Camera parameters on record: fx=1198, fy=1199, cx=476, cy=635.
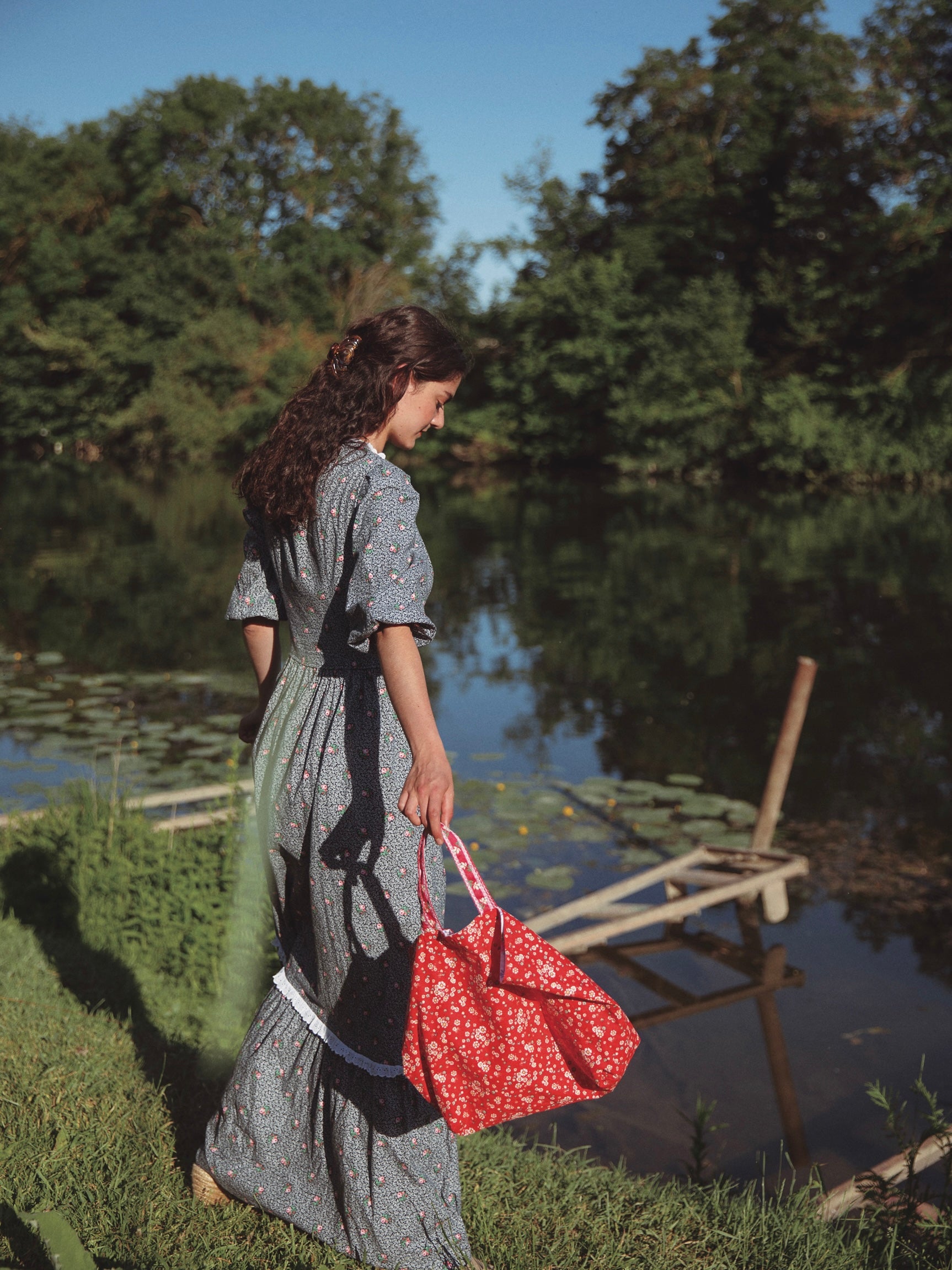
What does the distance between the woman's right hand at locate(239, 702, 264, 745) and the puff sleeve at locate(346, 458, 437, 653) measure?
0.56 metres

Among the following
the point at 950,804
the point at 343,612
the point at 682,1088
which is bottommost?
the point at 682,1088

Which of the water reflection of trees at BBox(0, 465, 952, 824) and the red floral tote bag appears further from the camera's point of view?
the water reflection of trees at BBox(0, 465, 952, 824)

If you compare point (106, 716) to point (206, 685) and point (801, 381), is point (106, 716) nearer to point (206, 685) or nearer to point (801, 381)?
point (206, 685)

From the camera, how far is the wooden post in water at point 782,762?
588 centimetres

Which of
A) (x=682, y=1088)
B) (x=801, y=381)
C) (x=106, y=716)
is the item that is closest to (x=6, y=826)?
(x=682, y=1088)

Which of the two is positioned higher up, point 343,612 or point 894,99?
point 894,99

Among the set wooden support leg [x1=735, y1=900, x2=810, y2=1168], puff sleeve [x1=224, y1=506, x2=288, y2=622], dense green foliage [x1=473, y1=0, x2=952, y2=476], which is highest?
dense green foliage [x1=473, y1=0, x2=952, y2=476]

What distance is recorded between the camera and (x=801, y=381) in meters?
31.0

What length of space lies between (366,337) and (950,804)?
652 centimetres

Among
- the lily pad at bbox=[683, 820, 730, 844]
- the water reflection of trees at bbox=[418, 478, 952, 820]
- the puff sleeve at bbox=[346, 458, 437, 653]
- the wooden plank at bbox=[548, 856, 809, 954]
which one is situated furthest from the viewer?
the water reflection of trees at bbox=[418, 478, 952, 820]

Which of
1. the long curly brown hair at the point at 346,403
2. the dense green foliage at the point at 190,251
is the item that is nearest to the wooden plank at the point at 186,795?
the long curly brown hair at the point at 346,403

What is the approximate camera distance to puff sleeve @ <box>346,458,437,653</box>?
6.70ft

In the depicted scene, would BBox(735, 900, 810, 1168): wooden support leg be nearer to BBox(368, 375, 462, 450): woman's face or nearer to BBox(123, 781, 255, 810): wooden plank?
BBox(123, 781, 255, 810): wooden plank

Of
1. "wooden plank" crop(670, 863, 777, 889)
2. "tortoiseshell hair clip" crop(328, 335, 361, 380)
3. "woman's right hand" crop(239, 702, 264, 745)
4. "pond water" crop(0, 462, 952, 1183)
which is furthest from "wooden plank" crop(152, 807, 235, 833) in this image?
"tortoiseshell hair clip" crop(328, 335, 361, 380)
